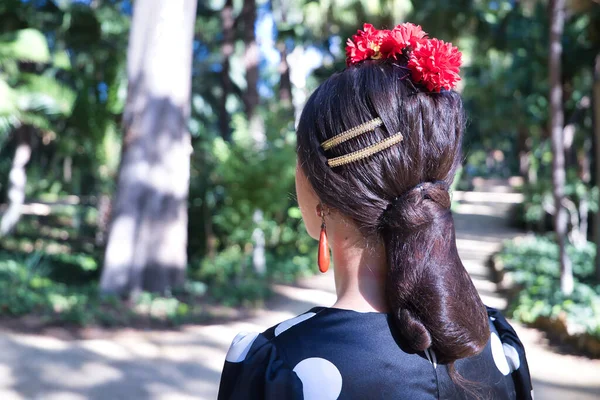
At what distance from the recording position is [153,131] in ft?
24.1

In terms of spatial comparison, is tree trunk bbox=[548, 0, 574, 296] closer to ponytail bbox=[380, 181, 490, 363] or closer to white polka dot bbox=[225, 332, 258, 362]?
ponytail bbox=[380, 181, 490, 363]

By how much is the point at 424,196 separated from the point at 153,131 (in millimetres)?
6660

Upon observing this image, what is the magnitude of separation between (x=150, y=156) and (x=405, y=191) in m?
6.60

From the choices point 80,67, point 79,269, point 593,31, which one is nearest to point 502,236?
point 593,31

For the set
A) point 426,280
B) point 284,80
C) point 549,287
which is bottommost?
point 549,287

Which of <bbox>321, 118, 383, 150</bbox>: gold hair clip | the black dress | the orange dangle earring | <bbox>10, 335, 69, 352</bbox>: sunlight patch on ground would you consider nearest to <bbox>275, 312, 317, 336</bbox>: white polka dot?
the black dress

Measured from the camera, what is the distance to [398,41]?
121 cm

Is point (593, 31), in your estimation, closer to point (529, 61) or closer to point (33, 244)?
point (529, 61)

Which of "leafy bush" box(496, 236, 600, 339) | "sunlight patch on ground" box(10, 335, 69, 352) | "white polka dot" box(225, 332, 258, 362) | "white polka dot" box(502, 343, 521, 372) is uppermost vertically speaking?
"white polka dot" box(225, 332, 258, 362)

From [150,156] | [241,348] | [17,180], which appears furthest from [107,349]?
[17,180]

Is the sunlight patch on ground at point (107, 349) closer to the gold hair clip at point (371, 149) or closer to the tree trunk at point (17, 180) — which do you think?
the gold hair clip at point (371, 149)

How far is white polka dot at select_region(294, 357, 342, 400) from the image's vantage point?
41.5 inches

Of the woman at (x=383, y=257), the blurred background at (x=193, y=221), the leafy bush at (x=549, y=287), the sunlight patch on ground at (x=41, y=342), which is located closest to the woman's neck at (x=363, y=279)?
the woman at (x=383, y=257)

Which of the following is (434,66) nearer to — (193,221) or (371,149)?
(371,149)
